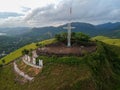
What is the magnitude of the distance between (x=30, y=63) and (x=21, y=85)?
8.71 meters

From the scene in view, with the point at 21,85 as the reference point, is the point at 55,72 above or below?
above

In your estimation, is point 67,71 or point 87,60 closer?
point 67,71

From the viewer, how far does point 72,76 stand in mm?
52969

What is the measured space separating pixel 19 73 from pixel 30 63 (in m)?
3.94

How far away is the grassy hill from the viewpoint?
51156 mm

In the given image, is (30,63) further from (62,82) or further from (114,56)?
(114,56)

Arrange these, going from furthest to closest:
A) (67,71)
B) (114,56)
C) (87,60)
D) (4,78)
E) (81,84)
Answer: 1. (114,56)
2. (4,78)
3. (87,60)
4. (67,71)
5. (81,84)

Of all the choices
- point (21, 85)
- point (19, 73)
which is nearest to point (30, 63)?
point (19, 73)

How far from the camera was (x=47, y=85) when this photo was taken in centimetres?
5178

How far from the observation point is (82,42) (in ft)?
267

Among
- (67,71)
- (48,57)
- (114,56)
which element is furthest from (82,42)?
(67,71)

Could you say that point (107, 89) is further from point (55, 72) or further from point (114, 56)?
point (114, 56)

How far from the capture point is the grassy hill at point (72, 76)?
168ft

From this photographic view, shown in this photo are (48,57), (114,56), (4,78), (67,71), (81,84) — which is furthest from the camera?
(114,56)
